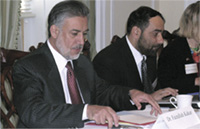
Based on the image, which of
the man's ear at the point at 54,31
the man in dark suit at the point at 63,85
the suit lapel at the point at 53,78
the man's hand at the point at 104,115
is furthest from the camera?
the man's ear at the point at 54,31

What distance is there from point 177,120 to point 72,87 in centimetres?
71

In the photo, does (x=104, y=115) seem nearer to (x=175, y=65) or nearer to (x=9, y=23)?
(x=175, y=65)

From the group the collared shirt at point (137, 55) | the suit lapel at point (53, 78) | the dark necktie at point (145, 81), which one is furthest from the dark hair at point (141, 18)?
the suit lapel at point (53, 78)

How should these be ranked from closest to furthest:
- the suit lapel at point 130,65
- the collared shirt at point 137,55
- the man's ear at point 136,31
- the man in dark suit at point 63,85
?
the man in dark suit at point 63,85, the suit lapel at point 130,65, the collared shirt at point 137,55, the man's ear at point 136,31

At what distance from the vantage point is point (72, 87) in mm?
2076

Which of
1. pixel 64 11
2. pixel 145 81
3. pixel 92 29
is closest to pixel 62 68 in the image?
pixel 64 11

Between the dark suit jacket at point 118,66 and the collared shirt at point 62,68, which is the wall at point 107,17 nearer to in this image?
the dark suit jacket at point 118,66

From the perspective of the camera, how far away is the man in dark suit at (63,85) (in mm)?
1689

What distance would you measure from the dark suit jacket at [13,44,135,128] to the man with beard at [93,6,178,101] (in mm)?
481

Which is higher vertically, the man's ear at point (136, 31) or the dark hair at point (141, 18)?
the dark hair at point (141, 18)

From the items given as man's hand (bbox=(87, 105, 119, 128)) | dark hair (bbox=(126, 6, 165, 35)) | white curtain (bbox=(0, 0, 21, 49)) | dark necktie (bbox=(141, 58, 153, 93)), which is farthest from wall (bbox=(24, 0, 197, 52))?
man's hand (bbox=(87, 105, 119, 128))

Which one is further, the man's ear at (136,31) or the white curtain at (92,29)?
the white curtain at (92,29)

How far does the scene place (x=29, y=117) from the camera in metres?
1.72

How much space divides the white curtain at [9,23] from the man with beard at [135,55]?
101cm
